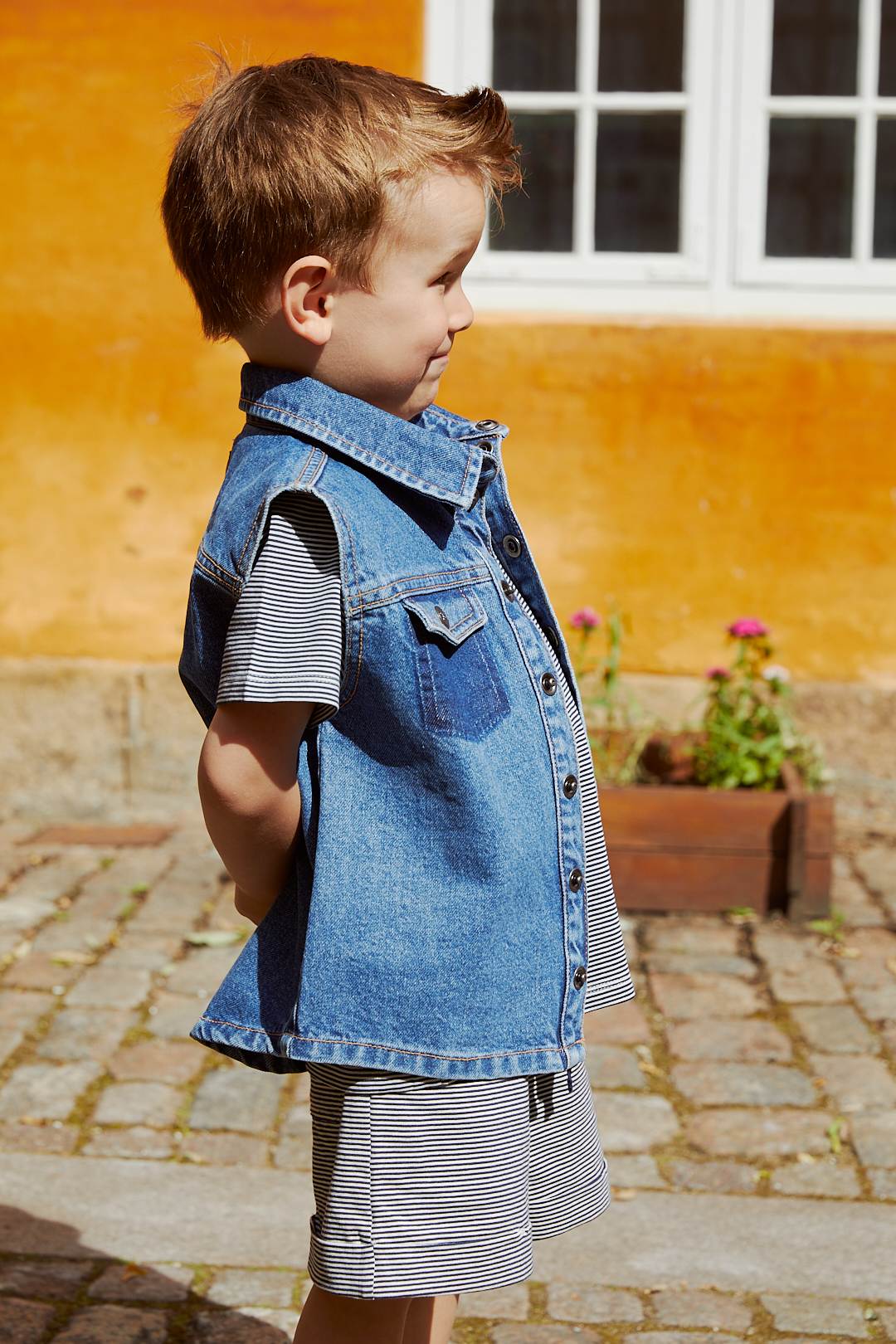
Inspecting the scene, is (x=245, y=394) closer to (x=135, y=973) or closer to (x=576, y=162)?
(x=135, y=973)

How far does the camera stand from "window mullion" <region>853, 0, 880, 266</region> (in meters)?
4.91

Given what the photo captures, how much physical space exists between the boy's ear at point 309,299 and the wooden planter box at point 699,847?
285 cm

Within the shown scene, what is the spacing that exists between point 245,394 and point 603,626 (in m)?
3.40

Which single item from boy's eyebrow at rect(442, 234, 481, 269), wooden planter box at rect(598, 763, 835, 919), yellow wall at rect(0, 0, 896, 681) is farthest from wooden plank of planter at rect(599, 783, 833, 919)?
boy's eyebrow at rect(442, 234, 481, 269)

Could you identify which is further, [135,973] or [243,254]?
[135,973]

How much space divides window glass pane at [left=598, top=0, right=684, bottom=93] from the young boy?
361 cm

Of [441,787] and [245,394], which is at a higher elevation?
[245,394]

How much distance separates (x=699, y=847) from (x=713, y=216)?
2075 mm

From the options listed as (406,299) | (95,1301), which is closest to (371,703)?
(406,299)

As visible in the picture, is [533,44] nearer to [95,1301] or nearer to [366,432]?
[366,432]

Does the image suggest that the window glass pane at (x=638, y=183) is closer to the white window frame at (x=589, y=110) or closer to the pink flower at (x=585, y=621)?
the white window frame at (x=589, y=110)

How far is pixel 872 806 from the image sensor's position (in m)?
5.13

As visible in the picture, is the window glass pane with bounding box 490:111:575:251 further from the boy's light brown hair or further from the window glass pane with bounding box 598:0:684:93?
the boy's light brown hair

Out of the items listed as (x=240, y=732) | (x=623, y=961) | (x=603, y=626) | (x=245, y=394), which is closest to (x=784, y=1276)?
(x=623, y=961)
